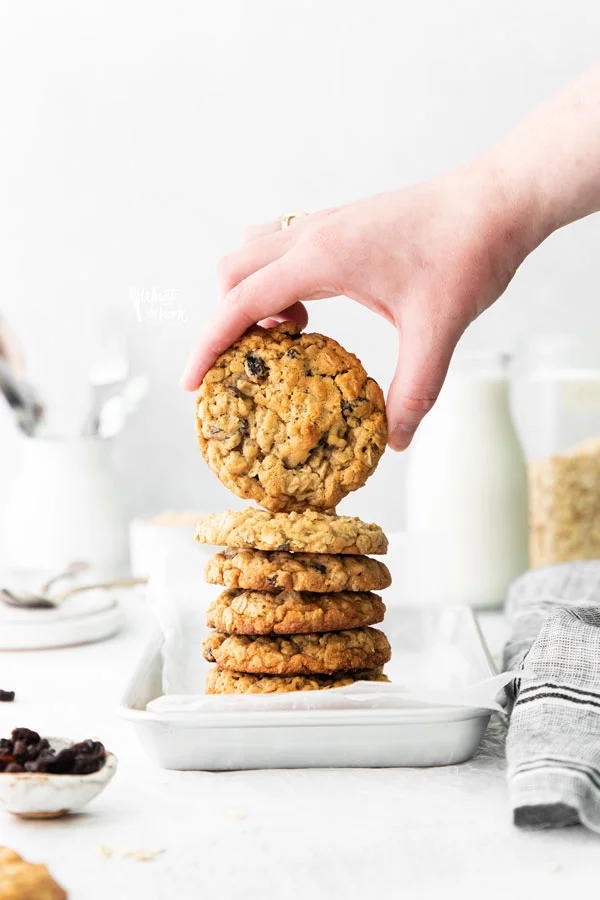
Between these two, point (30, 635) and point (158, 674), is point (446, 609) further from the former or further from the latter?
point (30, 635)

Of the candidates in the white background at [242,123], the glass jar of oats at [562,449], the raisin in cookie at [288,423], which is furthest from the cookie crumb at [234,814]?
the white background at [242,123]

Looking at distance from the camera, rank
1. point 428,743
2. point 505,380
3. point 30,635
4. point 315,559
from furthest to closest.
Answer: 1. point 505,380
2. point 30,635
3. point 315,559
4. point 428,743

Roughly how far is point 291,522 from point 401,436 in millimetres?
192

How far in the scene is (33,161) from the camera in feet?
8.20

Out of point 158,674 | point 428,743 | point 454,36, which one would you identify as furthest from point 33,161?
point 428,743

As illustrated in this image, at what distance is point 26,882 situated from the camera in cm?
73

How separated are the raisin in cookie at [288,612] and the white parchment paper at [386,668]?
0.09m

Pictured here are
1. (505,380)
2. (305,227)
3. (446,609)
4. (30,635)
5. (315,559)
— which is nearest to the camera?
(315,559)

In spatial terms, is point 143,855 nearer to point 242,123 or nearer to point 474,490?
point 474,490

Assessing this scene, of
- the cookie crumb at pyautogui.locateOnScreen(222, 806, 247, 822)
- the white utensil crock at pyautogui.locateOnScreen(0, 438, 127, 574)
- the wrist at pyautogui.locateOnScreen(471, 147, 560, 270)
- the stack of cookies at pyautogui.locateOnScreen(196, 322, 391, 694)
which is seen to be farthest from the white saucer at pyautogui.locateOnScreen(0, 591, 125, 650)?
the wrist at pyautogui.locateOnScreen(471, 147, 560, 270)

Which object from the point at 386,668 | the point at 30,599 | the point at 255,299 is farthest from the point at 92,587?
the point at 255,299

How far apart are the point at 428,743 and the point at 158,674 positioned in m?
0.38

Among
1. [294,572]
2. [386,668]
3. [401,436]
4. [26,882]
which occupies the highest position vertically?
[401,436]

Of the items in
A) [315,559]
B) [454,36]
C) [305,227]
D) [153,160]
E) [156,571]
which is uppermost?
[454,36]
